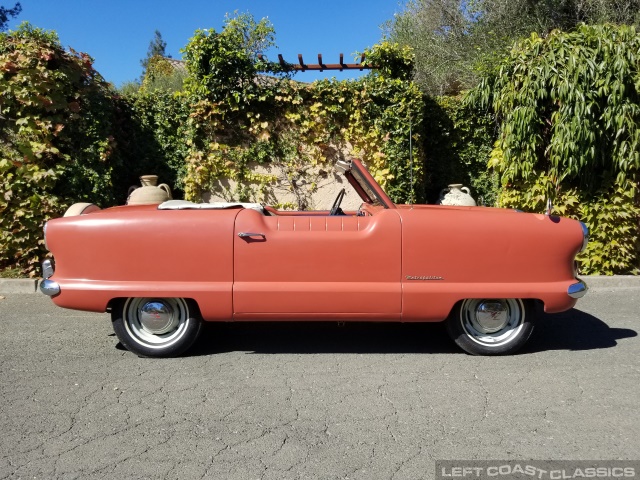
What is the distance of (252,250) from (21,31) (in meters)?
5.51

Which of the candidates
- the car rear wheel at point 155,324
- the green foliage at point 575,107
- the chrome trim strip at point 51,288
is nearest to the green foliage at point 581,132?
the green foliage at point 575,107

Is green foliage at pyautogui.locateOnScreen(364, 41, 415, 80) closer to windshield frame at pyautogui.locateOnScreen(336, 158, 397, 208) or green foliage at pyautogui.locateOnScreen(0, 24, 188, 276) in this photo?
green foliage at pyautogui.locateOnScreen(0, 24, 188, 276)

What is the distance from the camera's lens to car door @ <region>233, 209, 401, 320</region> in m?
4.45

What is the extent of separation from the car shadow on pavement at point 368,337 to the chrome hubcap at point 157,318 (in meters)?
0.30

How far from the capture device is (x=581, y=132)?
23.4 feet

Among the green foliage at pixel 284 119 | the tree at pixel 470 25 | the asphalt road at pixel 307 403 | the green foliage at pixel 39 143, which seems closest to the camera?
the asphalt road at pixel 307 403

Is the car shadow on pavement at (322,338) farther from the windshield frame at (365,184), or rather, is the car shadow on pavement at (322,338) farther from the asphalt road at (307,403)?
the windshield frame at (365,184)

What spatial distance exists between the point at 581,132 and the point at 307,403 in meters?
5.28

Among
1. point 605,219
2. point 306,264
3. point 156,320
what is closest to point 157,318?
point 156,320

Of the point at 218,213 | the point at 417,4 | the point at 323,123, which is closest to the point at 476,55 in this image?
the point at 417,4

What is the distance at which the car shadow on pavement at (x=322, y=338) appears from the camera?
4.93 metres

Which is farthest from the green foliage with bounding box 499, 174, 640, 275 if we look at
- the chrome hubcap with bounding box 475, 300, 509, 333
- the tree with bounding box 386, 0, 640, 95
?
the tree with bounding box 386, 0, 640, 95

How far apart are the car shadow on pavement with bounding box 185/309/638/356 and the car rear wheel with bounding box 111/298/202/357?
21 cm

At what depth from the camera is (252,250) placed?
14.6 ft
